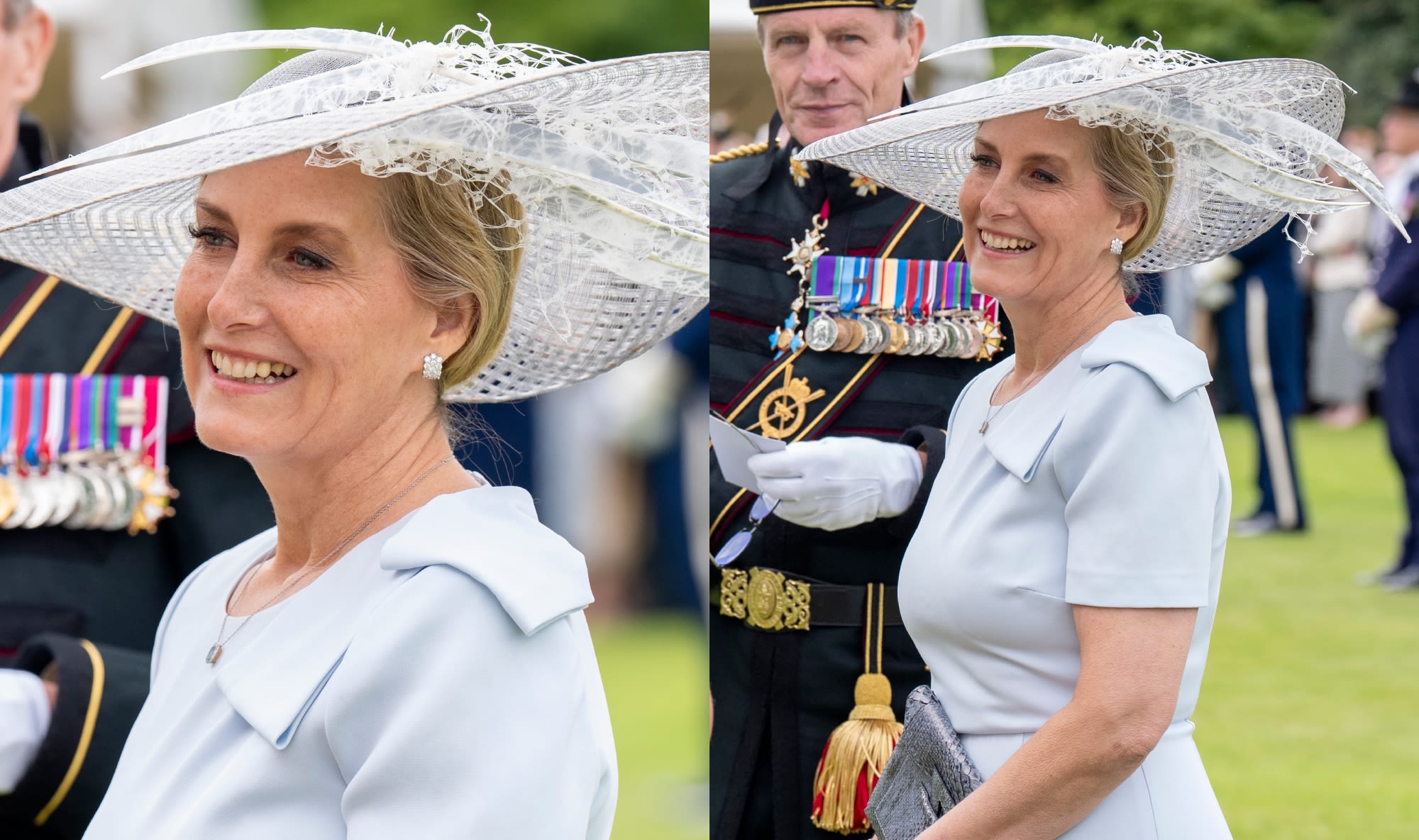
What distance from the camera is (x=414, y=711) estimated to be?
4.55 feet

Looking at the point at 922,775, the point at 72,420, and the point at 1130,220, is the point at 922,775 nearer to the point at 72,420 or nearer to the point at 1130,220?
the point at 1130,220

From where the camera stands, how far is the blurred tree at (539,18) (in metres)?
14.6

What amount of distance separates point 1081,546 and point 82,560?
1.48 meters

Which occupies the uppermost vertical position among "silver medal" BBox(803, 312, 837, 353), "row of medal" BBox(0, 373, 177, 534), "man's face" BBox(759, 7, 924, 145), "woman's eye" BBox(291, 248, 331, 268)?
"man's face" BBox(759, 7, 924, 145)

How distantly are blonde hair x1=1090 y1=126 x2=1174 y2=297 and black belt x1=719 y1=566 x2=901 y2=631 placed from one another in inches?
32.2

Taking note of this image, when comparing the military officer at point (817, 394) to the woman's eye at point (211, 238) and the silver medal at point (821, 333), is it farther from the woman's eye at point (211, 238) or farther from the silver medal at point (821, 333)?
the woman's eye at point (211, 238)

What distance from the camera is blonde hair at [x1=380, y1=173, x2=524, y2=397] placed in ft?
5.40

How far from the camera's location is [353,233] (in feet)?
5.34

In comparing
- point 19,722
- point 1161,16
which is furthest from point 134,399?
point 1161,16

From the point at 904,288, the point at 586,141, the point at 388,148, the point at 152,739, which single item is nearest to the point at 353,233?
the point at 388,148

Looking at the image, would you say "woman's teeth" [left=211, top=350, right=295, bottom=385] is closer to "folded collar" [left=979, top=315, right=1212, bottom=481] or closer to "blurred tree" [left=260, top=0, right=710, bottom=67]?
"folded collar" [left=979, top=315, right=1212, bottom=481]

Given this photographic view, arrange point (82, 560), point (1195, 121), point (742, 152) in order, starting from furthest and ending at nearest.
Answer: point (742, 152) → point (82, 560) → point (1195, 121)

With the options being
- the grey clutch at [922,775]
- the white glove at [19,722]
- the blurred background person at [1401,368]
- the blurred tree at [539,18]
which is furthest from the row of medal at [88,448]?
the blurred tree at [539,18]

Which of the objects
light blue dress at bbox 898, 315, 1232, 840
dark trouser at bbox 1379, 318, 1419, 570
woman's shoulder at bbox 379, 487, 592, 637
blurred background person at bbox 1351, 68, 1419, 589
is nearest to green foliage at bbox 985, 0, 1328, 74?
blurred background person at bbox 1351, 68, 1419, 589
